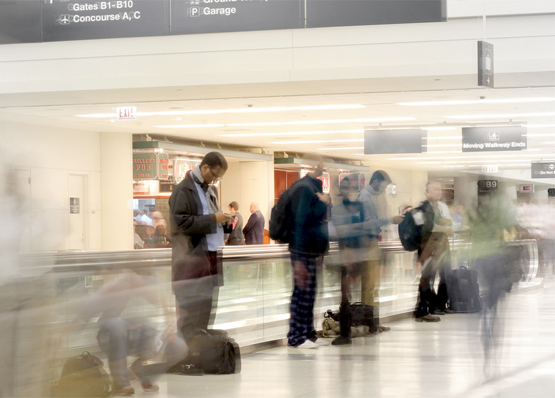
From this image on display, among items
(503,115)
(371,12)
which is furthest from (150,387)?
(503,115)

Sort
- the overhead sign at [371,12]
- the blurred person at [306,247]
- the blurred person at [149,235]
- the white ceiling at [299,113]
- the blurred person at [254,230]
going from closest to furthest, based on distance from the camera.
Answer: the blurred person at [306,247]
the overhead sign at [371,12]
the white ceiling at [299,113]
the blurred person at [254,230]
the blurred person at [149,235]

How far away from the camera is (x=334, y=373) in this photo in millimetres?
6340

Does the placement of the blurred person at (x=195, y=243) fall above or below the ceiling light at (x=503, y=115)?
below

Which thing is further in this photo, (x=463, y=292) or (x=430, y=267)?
(x=463, y=292)

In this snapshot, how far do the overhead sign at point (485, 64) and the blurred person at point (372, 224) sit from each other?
8.48 ft

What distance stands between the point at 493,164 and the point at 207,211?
983 inches

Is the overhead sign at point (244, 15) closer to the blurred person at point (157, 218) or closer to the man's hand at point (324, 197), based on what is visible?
the man's hand at point (324, 197)

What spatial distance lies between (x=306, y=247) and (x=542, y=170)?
63.8ft

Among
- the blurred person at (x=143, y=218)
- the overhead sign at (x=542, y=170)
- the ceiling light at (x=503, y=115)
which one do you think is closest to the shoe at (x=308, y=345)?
the ceiling light at (x=503, y=115)

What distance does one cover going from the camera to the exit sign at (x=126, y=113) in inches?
557

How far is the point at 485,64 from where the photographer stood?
410 inches

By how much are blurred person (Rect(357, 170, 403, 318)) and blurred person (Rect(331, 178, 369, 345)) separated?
0.30 ft

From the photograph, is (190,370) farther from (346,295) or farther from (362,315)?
(362,315)

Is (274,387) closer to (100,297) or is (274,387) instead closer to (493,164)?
(100,297)
